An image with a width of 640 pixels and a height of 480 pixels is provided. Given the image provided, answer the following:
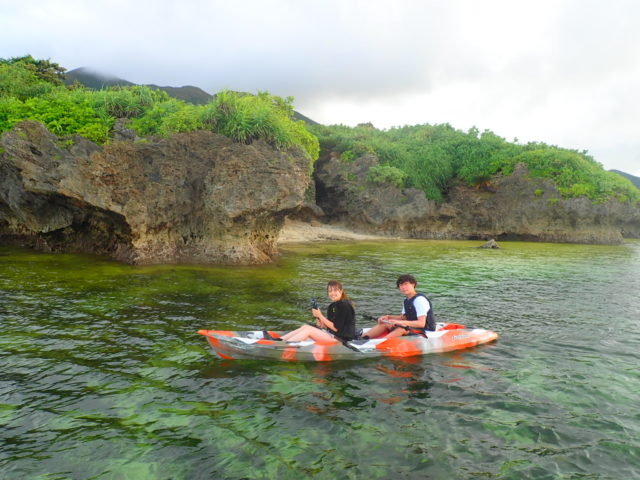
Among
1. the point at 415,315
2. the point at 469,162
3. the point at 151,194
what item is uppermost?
the point at 469,162

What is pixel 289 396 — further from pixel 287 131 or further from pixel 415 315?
pixel 287 131

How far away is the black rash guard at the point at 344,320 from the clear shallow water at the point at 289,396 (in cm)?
76

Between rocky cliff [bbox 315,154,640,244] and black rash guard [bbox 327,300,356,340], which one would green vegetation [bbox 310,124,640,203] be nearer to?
rocky cliff [bbox 315,154,640,244]

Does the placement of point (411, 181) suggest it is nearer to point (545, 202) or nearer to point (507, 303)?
point (545, 202)

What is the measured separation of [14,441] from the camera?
180 inches

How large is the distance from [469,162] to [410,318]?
35.4 metres

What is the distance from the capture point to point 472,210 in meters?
38.3

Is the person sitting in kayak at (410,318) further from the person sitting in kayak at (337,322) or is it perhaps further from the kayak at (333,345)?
the person sitting in kayak at (337,322)

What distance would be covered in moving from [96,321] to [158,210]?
27.5 feet

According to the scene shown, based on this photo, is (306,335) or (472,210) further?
(472,210)

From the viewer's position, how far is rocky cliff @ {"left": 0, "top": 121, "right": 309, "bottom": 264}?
15.9 meters

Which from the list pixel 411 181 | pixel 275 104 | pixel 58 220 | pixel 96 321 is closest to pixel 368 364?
pixel 96 321

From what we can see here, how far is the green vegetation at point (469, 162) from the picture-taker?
35.5m

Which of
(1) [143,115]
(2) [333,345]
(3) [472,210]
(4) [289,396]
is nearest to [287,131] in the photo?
(1) [143,115]
